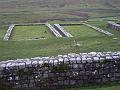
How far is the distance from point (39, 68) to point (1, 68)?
179 cm

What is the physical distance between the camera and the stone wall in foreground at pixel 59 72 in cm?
1435

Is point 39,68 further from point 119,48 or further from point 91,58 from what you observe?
point 119,48

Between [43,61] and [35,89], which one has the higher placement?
[43,61]

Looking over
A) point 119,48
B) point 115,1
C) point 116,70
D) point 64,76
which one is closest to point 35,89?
point 64,76

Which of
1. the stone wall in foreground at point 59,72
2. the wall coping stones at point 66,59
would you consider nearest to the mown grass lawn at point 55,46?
the wall coping stones at point 66,59

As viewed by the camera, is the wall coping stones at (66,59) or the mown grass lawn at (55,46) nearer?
the wall coping stones at (66,59)

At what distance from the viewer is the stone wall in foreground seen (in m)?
14.4

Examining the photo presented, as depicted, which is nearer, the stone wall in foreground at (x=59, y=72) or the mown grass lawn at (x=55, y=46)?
the stone wall in foreground at (x=59, y=72)

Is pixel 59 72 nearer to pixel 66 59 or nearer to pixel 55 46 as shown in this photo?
pixel 66 59

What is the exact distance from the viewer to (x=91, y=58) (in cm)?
1469

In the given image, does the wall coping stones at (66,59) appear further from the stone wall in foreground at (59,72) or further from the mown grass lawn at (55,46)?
the mown grass lawn at (55,46)

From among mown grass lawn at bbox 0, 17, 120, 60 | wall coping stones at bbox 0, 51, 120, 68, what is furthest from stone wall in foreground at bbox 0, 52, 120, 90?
mown grass lawn at bbox 0, 17, 120, 60

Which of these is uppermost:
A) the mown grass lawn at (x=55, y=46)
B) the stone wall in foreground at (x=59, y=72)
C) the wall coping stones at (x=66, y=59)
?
the wall coping stones at (x=66, y=59)

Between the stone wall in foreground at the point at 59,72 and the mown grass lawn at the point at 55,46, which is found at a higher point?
the stone wall in foreground at the point at 59,72
